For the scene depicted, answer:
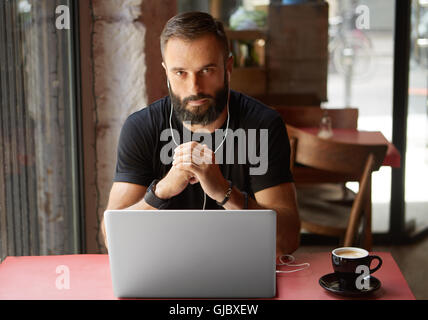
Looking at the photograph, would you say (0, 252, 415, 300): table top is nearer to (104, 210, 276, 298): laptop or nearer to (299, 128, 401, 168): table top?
(104, 210, 276, 298): laptop

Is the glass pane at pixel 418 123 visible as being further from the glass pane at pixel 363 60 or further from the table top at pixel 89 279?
the table top at pixel 89 279

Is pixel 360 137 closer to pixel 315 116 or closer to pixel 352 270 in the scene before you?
pixel 315 116

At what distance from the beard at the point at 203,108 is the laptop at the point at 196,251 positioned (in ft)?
2.45

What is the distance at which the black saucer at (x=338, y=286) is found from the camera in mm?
1300

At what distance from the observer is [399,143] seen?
3537 mm

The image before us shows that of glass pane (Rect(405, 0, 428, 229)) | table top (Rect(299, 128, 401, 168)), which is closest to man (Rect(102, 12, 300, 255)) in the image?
table top (Rect(299, 128, 401, 168))

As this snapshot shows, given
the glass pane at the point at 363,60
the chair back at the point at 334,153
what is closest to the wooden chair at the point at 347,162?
the chair back at the point at 334,153

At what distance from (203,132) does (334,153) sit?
728 mm

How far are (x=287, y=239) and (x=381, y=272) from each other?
38cm

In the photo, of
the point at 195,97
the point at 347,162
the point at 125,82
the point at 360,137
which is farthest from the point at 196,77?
the point at 360,137

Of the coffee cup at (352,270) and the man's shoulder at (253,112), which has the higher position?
the man's shoulder at (253,112)

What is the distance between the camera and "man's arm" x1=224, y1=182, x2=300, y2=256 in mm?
1729
